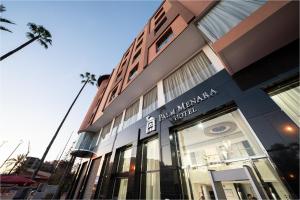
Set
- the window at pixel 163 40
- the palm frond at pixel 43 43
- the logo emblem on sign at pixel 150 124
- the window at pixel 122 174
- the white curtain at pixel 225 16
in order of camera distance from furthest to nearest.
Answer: the palm frond at pixel 43 43
the window at pixel 163 40
the window at pixel 122 174
the logo emblem on sign at pixel 150 124
the white curtain at pixel 225 16

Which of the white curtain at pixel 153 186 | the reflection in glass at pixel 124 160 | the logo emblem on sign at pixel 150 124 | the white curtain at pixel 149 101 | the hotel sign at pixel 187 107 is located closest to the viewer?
the hotel sign at pixel 187 107

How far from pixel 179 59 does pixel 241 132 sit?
5665mm

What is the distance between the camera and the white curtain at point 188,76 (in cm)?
702

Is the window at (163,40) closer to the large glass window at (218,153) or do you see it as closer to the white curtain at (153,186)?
the large glass window at (218,153)

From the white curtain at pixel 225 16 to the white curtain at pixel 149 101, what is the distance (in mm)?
5566

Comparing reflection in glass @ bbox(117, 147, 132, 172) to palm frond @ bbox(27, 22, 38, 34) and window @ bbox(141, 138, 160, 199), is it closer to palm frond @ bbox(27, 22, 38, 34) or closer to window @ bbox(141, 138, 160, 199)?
window @ bbox(141, 138, 160, 199)

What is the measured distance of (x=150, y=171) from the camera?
7.09 metres

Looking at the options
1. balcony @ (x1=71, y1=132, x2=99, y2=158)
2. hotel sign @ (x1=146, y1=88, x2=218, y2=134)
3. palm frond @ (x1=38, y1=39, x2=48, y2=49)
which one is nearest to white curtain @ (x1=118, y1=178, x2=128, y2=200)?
hotel sign @ (x1=146, y1=88, x2=218, y2=134)

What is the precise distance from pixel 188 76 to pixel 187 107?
8.28ft

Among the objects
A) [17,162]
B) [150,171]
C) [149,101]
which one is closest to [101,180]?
[150,171]

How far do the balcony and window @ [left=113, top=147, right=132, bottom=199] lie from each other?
20.9 feet

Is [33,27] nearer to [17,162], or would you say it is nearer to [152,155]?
[152,155]

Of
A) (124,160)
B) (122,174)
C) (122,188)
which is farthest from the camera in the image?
(124,160)

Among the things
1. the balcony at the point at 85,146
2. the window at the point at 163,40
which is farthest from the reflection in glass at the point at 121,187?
the window at the point at 163,40
